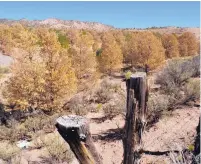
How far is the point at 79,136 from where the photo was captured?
9.76 ft

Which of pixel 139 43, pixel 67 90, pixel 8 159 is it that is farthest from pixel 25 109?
pixel 139 43

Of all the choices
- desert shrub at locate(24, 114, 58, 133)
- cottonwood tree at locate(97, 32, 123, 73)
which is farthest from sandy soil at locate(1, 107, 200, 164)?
cottonwood tree at locate(97, 32, 123, 73)

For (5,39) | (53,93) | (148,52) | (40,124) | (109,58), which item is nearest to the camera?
(40,124)

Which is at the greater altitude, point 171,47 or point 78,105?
point 171,47

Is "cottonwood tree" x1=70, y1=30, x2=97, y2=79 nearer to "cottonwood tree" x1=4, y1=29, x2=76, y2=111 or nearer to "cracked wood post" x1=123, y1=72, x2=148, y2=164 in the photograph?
"cottonwood tree" x1=4, y1=29, x2=76, y2=111

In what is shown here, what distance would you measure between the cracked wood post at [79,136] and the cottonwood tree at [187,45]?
3639cm

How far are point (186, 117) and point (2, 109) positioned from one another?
10.0 m

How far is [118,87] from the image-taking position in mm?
21641

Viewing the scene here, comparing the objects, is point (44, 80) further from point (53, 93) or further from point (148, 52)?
point (148, 52)

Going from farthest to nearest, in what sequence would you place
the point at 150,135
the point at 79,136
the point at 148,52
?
the point at 148,52 < the point at 150,135 < the point at 79,136

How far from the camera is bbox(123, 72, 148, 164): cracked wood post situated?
10.4 ft

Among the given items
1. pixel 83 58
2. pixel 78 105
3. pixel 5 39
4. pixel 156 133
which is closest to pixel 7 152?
pixel 156 133

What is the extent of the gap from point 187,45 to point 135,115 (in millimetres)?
37089

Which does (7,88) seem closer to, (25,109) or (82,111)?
(25,109)
